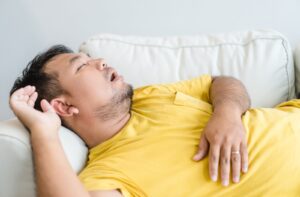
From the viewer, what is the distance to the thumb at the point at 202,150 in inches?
37.8

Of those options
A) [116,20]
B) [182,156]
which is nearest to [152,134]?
[182,156]

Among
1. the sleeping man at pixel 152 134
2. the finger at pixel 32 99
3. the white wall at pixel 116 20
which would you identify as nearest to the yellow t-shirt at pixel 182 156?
the sleeping man at pixel 152 134

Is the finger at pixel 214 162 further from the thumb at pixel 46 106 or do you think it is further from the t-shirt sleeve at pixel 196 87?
the thumb at pixel 46 106

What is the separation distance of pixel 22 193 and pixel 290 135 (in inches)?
28.5

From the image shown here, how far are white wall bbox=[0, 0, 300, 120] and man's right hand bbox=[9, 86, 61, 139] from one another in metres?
0.81

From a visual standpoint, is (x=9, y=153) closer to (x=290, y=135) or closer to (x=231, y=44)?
(x=290, y=135)

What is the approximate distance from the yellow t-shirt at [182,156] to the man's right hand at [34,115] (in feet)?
0.50

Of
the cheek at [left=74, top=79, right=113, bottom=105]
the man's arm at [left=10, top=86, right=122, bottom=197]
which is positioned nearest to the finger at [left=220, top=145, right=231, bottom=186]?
the man's arm at [left=10, top=86, right=122, bottom=197]

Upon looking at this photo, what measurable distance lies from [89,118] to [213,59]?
541 millimetres

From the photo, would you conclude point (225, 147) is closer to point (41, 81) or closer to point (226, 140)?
point (226, 140)

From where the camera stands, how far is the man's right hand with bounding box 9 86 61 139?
910mm

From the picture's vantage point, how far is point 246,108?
1132 mm

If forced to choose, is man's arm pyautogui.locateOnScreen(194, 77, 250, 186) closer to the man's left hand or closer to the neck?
the man's left hand

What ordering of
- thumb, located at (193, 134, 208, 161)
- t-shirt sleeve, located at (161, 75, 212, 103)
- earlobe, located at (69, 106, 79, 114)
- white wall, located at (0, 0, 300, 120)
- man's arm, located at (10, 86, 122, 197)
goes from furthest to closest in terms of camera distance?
1. white wall, located at (0, 0, 300, 120)
2. t-shirt sleeve, located at (161, 75, 212, 103)
3. earlobe, located at (69, 106, 79, 114)
4. thumb, located at (193, 134, 208, 161)
5. man's arm, located at (10, 86, 122, 197)
